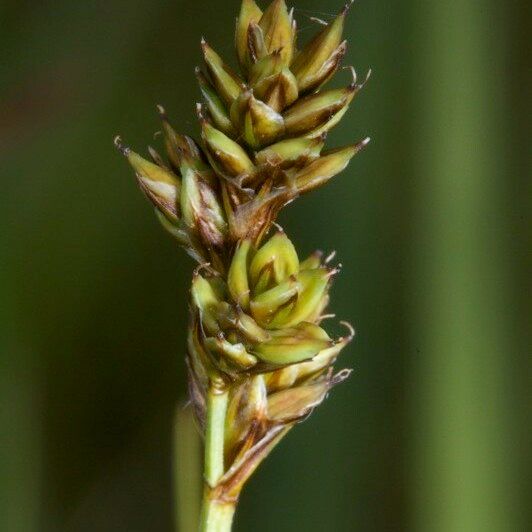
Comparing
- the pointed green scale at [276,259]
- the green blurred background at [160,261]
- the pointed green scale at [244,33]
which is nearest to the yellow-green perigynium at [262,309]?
the pointed green scale at [276,259]

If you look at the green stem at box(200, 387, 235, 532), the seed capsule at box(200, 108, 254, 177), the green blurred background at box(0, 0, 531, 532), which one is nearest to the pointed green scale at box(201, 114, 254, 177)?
the seed capsule at box(200, 108, 254, 177)

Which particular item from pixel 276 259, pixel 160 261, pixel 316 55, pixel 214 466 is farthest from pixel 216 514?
pixel 160 261

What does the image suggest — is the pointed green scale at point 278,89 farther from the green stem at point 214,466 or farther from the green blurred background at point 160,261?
the green blurred background at point 160,261

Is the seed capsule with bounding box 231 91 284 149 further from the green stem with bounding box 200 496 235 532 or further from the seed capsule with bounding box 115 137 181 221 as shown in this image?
the green stem with bounding box 200 496 235 532

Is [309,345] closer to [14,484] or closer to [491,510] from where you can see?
[491,510]

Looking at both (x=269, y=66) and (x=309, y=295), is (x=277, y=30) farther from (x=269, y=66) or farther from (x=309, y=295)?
(x=309, y=295)
